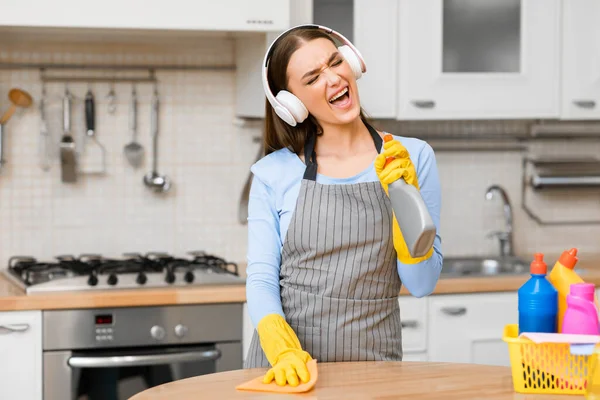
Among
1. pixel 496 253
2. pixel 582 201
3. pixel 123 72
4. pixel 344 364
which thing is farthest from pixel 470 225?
pixel 344 364

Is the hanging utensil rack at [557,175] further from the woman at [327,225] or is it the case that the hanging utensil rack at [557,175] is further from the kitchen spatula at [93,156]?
the woman at [327,225]

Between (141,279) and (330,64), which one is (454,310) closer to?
(141,279)

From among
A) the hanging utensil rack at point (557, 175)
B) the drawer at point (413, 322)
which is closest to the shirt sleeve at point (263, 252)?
the drawer at point (413, 322)

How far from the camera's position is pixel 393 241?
1.96 m

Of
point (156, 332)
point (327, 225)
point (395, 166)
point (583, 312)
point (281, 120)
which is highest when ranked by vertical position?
point (281, 120)

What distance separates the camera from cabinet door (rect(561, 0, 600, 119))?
329 centimetres

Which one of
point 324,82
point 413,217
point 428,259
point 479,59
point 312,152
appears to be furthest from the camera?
point 479,59

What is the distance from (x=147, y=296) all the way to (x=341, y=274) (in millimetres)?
956

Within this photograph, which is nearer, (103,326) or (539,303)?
(539,303)

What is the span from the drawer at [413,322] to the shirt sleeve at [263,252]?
1.03m

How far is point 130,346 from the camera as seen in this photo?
9.18 ft

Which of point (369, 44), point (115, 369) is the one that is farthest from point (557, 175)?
point (115, 369)

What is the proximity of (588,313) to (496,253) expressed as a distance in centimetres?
206

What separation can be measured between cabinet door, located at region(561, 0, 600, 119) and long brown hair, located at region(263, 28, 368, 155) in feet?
4.50
